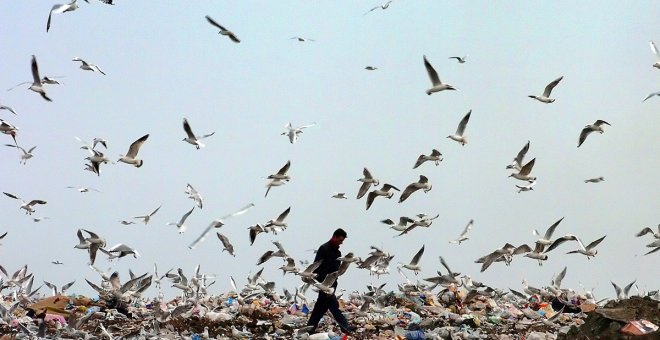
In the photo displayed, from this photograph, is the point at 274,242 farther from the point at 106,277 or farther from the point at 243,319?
the point at 106,277

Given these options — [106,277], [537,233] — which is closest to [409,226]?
[537,233]

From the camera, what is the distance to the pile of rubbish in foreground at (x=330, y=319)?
9578mm

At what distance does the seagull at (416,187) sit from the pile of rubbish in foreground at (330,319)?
1605 millimetres

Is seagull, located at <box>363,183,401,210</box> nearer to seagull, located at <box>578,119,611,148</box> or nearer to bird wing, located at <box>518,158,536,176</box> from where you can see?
bird wing, located at <box>518,158,536,176</box>

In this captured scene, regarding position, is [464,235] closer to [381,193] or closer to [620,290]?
[381,193]

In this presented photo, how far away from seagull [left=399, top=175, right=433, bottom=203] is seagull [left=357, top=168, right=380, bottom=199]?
43cm

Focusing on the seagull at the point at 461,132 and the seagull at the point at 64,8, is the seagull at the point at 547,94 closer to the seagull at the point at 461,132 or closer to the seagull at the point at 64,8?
the seagull at the point at 461,132

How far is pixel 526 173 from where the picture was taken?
1058cm

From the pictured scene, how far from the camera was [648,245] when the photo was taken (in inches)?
460

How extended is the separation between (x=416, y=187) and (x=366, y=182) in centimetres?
74

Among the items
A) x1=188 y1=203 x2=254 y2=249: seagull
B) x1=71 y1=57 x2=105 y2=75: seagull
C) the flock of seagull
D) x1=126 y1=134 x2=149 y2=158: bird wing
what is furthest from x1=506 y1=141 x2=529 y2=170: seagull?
x1=71 y1=57 x2=105 y2=75: seagull

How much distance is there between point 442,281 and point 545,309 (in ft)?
11.9

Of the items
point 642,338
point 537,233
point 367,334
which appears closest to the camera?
point 642,338

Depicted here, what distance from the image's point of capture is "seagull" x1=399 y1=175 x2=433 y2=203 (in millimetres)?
10727
